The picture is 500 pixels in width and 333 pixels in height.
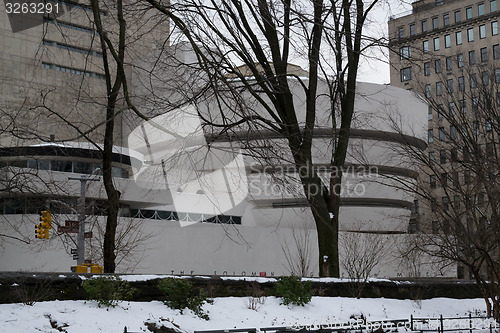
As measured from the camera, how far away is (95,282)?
43.7 ft

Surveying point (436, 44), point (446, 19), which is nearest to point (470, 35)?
point (436, 44)

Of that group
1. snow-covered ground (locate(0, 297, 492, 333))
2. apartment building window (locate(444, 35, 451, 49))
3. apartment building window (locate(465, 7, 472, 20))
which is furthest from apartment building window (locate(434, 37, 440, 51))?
snow-covered ground (locate(0, 297, 492, 333))

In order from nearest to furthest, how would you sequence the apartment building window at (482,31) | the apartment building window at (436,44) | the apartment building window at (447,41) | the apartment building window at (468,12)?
the apartment building window at (482,31) → the apartment building window at (468,12) → the apartment building window at (447,41) → the apartment building window at (436,44)

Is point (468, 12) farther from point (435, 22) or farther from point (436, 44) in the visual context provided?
point (436, 44)

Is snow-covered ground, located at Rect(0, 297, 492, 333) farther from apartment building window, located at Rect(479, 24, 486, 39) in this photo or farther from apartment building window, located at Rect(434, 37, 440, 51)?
apartment building window, located at Rect(434, 37, 440, 51)

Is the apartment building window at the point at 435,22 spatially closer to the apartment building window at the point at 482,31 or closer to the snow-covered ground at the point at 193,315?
the apartment building window at the point at 482,31

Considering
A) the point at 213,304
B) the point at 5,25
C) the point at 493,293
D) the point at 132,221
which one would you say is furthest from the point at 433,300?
the point at 5,25

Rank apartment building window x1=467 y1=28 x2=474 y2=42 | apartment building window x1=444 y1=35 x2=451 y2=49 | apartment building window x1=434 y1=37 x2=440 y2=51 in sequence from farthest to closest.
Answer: apartment building window x1=434 y1=37 x2=440 y2=51 → apartment building window x1=444 y1=35 x2=451 y2=49 → apartment building window x1=467 y1=28 x2=474 y2=42

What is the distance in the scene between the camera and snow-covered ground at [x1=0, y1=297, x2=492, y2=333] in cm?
1169

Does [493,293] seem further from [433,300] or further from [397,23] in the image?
[397,23]

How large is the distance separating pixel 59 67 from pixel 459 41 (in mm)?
59107

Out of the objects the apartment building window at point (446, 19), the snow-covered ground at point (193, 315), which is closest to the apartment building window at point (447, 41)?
the apartment building window at point (446, 19)

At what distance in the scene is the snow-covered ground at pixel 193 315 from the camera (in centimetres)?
1169

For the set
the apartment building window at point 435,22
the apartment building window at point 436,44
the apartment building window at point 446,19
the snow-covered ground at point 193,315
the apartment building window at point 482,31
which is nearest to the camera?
the snow-covered ground at point 193,315
